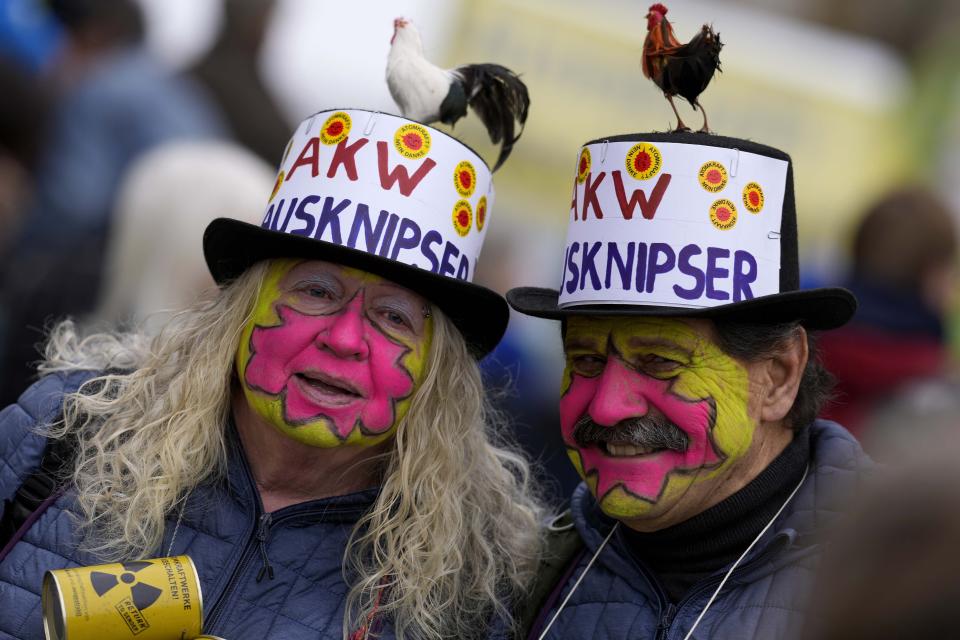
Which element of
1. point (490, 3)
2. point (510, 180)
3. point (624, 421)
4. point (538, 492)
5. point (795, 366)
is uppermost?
point (490, 3)

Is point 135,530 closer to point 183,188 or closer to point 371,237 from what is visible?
point 371,237

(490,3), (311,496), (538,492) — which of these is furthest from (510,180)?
(311,496)

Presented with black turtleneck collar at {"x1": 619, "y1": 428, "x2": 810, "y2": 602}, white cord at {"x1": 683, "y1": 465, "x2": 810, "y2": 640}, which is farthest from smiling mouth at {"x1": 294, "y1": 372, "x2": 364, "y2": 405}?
white cord at {"x1": 683, "y1": 465, "x2": 810, "y2": 640}

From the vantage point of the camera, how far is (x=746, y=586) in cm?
317

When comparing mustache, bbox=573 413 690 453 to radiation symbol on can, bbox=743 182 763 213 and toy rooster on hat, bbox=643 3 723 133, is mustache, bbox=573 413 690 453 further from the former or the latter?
toy rooster on hat, bbox=643 3 723 133

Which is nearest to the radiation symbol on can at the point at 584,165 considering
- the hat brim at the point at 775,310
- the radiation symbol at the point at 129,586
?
the hat brim at the point at 775,310

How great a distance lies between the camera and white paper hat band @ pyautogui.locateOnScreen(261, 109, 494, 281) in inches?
137

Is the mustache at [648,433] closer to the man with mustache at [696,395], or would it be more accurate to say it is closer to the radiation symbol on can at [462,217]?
the man with mustache at [696,395]

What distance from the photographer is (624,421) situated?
3234mm

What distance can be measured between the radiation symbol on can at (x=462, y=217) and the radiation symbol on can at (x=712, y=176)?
70 cm

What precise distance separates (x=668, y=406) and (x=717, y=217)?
0.51 metres

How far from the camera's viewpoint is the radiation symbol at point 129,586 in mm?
2846

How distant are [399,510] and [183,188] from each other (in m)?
1.88

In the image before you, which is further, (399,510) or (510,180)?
(510,180)
